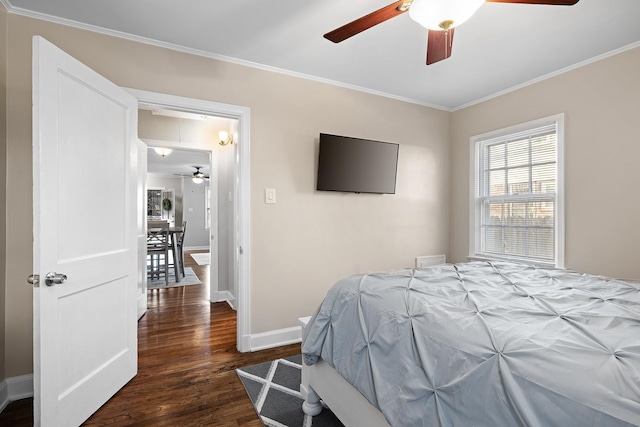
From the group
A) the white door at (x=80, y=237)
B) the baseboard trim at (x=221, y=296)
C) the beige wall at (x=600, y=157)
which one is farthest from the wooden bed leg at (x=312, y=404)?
the baseboard trim at (x=221, y=296)

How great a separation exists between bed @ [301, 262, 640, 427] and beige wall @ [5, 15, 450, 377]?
1.26 metres

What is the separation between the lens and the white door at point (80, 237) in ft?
5.23

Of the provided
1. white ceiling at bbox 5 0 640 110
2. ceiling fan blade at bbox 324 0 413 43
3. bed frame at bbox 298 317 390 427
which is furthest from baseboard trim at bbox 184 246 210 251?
ceiling fan blade at bbox 324 0 413 43

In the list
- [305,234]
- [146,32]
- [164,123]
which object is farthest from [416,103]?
[164,123]

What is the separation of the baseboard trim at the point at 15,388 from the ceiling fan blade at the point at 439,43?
3328 mm

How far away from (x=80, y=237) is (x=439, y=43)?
236 cm

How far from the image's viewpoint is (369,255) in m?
3.46

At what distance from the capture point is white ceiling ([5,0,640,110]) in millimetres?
2068

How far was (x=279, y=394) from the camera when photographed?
6.93 feet

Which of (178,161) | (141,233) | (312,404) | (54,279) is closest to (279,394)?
(312,404)

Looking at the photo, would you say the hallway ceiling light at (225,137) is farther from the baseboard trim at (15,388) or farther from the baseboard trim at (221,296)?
the baseboard trim at (15,388)

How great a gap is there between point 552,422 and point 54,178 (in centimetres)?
227

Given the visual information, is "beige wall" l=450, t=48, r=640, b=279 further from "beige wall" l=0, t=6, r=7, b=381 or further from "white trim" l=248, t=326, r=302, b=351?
"beige wall" l=0, t=6, r=7, b=381

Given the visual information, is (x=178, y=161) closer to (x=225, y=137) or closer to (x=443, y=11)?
(x=225, y=137)
